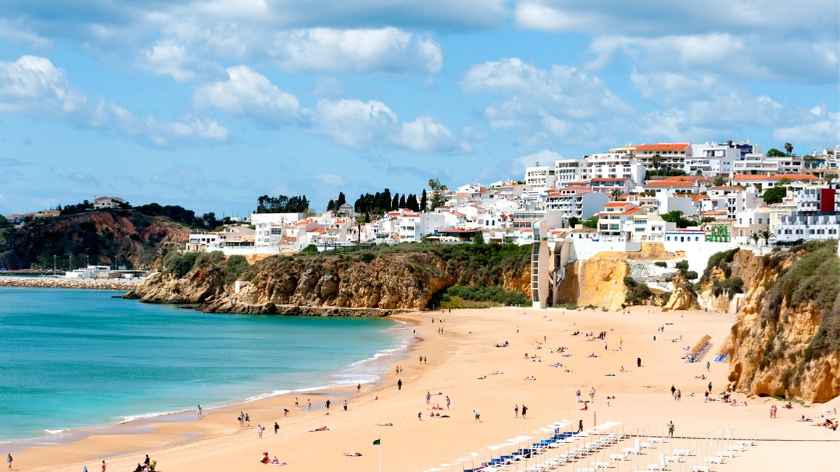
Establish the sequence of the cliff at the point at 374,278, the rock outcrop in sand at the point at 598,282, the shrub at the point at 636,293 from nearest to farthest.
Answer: the shrub at the point at 636,293
the rock outcrop in sand at the point at 598,282
the cliff at the point at 374,278

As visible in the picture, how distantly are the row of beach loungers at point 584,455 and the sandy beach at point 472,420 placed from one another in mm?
241

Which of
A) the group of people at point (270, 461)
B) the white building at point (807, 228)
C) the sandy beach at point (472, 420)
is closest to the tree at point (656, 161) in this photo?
the white building at point (807, 228)

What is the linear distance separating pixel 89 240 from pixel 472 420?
140 metres

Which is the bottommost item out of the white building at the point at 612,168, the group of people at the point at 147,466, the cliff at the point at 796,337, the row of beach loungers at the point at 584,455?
the group of people at the point at 147,466

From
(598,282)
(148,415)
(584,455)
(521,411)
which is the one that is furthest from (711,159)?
(584,455)

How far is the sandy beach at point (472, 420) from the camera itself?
2588 cm

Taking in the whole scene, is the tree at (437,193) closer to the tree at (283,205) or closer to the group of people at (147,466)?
the tree at (283,205)

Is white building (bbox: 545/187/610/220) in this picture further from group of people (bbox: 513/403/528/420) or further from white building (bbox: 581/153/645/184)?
group of people (bbox: 513/403/528/420)

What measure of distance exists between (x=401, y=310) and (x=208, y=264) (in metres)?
21.5

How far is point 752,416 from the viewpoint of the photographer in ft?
96.1

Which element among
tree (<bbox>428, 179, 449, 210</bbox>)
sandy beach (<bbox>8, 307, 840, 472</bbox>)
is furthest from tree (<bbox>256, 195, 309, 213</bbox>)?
sandy beach (<bbox>8, 307, 840, 472</bbox>)

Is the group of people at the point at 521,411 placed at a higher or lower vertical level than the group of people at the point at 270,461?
higher

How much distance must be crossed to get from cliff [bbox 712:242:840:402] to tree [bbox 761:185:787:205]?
55.2 meters

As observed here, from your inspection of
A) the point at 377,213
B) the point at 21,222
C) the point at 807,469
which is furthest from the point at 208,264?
the point at 21,222
